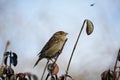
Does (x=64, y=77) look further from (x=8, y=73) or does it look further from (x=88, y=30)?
(x=8, y=73)

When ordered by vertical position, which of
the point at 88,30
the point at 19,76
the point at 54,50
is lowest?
the point at 19,76

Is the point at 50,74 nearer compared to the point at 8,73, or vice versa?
the point at 50,74

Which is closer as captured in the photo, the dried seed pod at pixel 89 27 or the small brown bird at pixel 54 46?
the dried seed pod at pixel 89 27

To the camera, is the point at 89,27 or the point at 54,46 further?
the point at 54,46

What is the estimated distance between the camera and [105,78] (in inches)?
142

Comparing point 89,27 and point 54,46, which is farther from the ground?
point 89,27

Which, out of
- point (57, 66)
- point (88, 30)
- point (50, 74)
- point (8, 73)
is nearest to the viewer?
point (88, 30)

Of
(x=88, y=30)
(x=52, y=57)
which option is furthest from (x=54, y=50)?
(x=88, y=30)

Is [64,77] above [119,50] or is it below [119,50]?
below

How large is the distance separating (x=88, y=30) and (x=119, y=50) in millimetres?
372

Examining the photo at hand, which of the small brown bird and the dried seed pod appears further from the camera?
the small brown bird

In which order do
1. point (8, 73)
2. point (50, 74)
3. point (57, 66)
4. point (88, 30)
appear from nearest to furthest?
point (88, 30) < point (50, 74) < point (57, 66) < point (8, 73)

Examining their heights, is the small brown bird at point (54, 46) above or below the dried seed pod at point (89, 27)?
below

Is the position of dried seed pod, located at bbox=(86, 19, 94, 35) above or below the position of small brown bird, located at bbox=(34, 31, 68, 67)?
above
